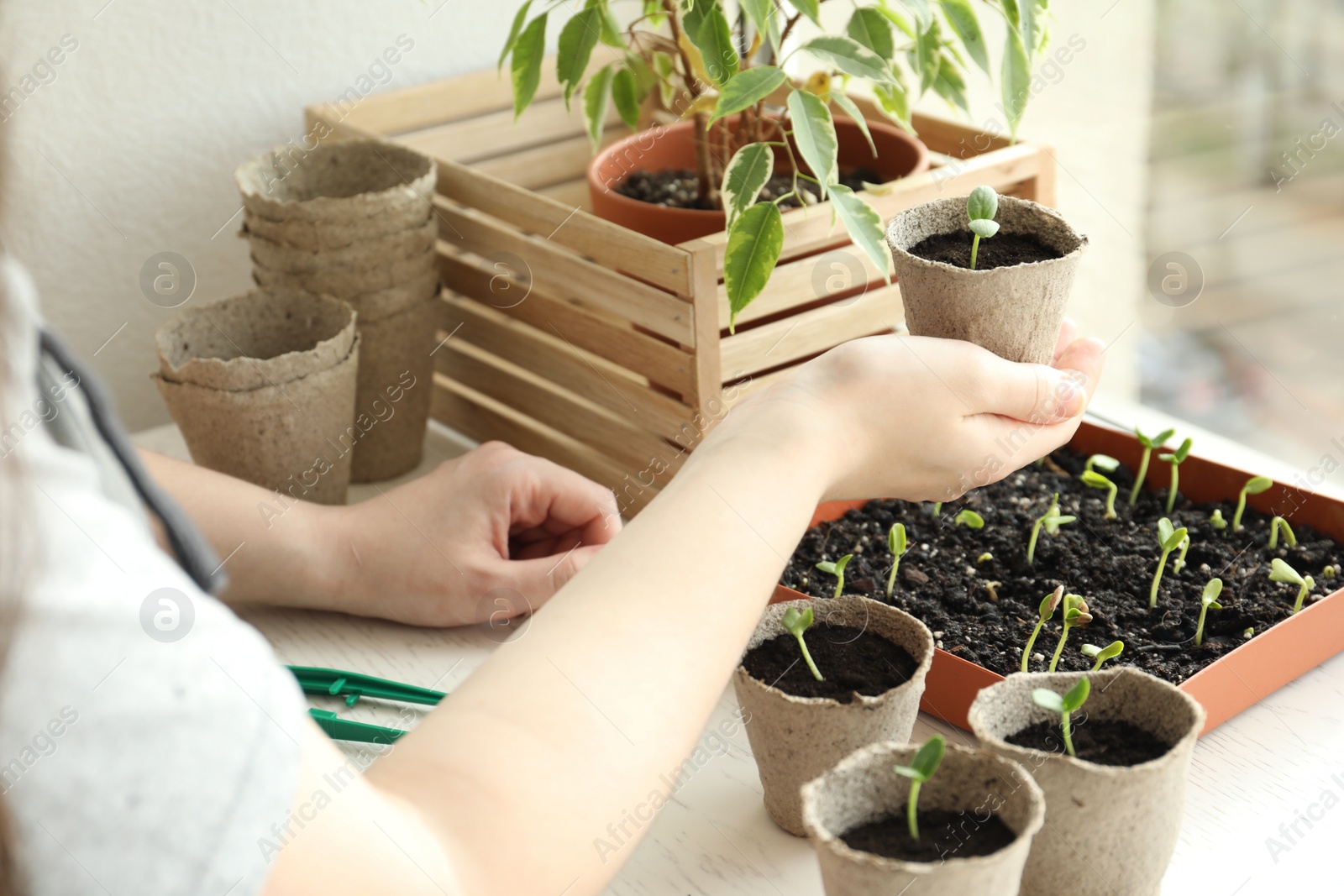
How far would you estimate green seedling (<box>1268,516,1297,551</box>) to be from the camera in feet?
2.54

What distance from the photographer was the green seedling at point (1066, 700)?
516 mm

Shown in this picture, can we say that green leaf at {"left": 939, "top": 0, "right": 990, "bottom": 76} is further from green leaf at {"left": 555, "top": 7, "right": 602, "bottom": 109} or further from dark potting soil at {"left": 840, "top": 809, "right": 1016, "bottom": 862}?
dark potting soil at {"left": 840, "top": 809, "right": 1016, "bottom": 862}

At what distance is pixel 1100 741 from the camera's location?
0.55 m

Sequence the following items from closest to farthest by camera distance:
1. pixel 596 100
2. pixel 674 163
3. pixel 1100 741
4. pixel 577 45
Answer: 1. pixel 1100 741
2. pixel 577 45
3. pixel 596 100
4. pixel 674 163

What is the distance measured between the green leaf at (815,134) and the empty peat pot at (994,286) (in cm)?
9

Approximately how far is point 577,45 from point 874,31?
0.22m

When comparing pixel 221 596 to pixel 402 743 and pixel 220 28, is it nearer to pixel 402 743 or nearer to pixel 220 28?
pixel 402 743

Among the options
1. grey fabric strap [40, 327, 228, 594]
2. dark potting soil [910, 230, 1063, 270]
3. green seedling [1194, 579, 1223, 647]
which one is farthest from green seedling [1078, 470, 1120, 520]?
grey fabric strap [40, 327, 228, 594]

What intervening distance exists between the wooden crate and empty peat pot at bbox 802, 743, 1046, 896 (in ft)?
1.35

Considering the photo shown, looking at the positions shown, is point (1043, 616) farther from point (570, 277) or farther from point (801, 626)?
point (570, 277)

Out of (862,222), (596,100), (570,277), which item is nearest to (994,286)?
(862,222)

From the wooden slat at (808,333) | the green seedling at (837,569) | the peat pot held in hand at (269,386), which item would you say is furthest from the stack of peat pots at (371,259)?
the green seedling at (837,569)

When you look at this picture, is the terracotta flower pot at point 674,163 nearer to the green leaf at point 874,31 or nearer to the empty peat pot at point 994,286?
the green leaf at point 874,31

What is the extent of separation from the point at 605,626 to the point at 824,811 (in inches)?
4.7
